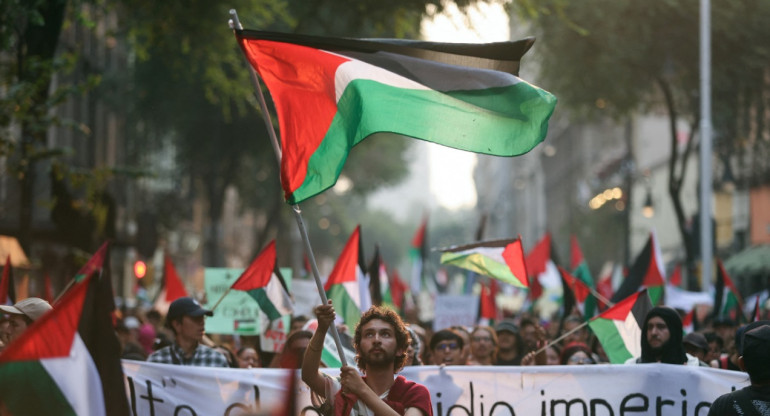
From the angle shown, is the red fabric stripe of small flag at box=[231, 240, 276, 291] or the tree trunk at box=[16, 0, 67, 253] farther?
the tree trunk at box=[16, 0, 67, 253]

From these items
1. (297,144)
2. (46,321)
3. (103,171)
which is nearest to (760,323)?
(297,144)

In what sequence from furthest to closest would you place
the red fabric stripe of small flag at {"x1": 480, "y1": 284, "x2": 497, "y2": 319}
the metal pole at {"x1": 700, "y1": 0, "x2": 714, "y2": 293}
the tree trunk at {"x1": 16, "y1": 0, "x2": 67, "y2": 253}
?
the metal pole at {"x1": 700, "y1": 0, "x2": 714, "y2": 293}, the red fabric stripe of small flag at {"x1": 480, "y1": 284, "x2": 497, "y2": 319}, the tree trunk at {"x1": 16, "y1": 0, "x2": 67, "y2": 253}

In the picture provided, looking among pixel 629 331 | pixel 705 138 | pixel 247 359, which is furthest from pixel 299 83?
pixel 705 138

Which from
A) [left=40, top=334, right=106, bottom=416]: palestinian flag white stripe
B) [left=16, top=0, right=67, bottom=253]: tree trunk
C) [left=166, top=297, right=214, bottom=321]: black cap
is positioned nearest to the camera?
[left=40, top=334, right=106, bottom=416]: palestinian flag white stripe

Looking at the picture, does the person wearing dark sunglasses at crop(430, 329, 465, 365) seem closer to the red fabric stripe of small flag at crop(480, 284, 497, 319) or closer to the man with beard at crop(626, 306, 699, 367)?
the man with beard at crop(626, 306, 699, 367)

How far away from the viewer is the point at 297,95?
6.02 meters

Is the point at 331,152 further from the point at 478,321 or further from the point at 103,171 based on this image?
the point at 478,321

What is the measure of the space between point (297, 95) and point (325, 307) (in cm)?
140

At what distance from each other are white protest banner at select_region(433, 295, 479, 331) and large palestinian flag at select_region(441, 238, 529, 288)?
4673 mm

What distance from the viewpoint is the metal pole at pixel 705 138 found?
2239cm

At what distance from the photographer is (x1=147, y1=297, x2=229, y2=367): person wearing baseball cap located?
300 inches

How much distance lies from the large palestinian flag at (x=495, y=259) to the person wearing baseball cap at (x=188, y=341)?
3540 millimetres

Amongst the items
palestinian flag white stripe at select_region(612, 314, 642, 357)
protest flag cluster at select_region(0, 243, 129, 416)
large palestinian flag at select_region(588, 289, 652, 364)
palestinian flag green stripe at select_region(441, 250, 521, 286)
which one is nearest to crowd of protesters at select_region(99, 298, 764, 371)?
large palestinian flag at select_region(588, 289, 652, 364)

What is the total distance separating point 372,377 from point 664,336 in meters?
2.88
